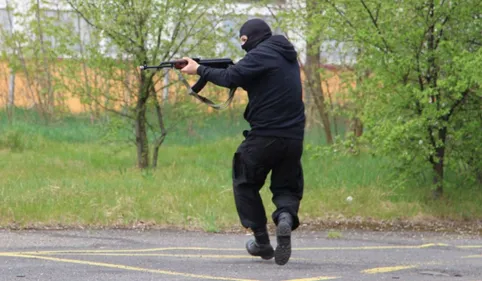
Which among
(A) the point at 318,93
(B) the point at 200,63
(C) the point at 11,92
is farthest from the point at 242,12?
(C) the point at 11,92

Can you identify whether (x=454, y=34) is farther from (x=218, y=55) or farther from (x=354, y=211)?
(x=218, y=55)

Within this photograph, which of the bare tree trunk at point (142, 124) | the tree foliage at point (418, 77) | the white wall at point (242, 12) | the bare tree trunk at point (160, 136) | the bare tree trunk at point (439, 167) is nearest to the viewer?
the tree foliage at point (418, 77)

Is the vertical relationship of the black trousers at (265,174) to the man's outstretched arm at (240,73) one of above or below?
below

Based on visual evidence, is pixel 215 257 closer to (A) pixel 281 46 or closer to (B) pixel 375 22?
(A) pixel 281 46

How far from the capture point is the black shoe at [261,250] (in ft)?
25.5

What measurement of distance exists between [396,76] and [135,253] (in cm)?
474

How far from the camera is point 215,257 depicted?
26.6 ft

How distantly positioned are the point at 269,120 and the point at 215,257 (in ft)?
4.65

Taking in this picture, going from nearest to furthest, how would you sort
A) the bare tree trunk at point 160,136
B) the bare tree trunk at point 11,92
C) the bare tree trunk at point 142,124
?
1. the bare tree trunk at point 142,124
2. the bare tree trunk at point 160,136
3. the bare tree trunk at point 11,92

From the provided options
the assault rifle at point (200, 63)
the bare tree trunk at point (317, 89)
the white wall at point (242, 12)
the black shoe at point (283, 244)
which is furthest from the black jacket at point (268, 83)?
the bare tree trunk at point (317, 89)

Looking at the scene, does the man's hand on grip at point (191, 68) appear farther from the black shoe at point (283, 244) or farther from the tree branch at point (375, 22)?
the tree branch at point (375, 22)

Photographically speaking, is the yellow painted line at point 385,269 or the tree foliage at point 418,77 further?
the tree foliage at point 418,77

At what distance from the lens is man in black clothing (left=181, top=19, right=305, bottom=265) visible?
7.34 meters

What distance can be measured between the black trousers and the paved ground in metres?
0.45
